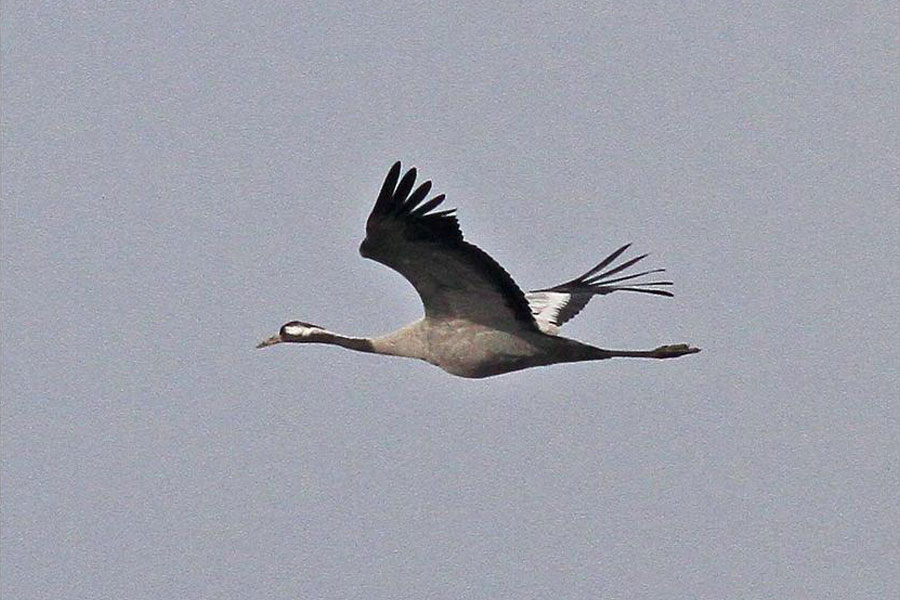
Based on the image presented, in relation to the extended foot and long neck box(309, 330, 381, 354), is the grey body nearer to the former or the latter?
long neck box(309, 330, 381, 354)

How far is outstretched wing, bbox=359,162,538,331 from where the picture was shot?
20.0 meters

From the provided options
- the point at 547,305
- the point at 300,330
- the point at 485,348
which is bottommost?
the point at 485,348

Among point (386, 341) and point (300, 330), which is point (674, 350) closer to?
point (386, 341)

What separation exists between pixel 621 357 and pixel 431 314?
2420 mm

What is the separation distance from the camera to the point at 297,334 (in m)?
23.5

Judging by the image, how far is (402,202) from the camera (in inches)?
788

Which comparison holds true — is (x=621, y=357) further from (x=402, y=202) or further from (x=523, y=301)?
(x=402, y=202)

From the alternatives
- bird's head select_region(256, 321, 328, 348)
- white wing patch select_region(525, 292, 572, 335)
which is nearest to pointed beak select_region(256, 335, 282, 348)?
bird's head select_region(256, 321, 328, 348)

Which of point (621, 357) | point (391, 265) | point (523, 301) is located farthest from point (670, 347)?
point (391, 265)

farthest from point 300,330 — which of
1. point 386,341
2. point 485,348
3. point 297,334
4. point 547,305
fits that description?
point 547,305

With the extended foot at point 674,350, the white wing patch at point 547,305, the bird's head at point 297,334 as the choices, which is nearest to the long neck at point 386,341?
the bird's head at point 297,334

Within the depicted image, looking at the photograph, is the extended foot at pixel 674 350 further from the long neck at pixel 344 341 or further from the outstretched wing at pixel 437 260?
the long neck at pixel 344 341

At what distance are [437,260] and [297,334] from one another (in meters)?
3.30

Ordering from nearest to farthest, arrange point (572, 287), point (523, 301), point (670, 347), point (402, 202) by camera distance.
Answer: point (402, 202), point (523, 301), point (670, 347), point (572, 287)
